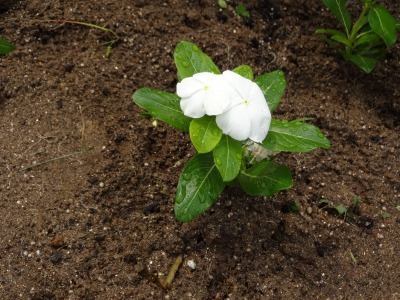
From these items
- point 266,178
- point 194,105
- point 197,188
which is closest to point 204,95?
point 194,105

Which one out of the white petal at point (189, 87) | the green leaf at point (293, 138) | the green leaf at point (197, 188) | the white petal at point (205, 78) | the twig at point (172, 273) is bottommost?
the twig at point (172, 273)

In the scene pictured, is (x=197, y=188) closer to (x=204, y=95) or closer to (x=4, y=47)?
(x=204, y=95)

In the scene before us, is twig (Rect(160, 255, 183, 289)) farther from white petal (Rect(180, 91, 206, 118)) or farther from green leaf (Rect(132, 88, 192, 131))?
white petal (Rect(180, 91, 206, 118))

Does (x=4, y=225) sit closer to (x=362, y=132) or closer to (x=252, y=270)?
(x=252, y=270)

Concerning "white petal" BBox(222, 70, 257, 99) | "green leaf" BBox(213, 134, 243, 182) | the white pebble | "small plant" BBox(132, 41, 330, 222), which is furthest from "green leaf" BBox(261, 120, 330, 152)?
the white pebble

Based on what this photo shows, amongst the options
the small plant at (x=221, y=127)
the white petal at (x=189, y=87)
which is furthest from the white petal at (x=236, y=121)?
the white petal at (x=189, y=87)

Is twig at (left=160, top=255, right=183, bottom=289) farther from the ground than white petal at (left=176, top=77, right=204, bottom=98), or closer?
closer

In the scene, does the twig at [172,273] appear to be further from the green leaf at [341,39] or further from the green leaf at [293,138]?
the green leaf at [341,39]
